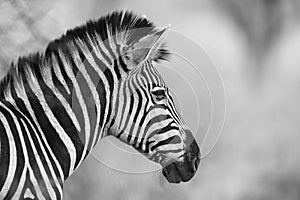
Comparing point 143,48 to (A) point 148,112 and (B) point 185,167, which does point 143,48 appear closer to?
(A) point 148,112

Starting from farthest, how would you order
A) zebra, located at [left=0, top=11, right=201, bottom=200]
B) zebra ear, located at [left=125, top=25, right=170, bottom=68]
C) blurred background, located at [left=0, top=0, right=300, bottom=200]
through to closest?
blurred background, located at [left=0, top=0, right=300, bottom=200] → zebra ear, located at [left=125, top=25, right=170, bottom=68] → zebra, located at [left=0, top=11, right=201, bottom=200]

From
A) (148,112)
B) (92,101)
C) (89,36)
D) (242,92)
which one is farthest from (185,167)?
(242,92)

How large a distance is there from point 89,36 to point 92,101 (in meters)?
0.30

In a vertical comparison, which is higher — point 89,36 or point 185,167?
point 89,36

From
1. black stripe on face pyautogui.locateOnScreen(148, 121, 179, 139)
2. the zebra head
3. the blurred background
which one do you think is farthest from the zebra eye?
the blurred background

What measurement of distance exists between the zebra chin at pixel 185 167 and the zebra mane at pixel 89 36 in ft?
1.55

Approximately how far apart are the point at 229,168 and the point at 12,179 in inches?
165

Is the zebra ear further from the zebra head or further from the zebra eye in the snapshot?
the zebra eye

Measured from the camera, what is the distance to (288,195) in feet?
21.7

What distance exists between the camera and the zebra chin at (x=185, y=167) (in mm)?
3094

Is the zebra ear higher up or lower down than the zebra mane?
lower down

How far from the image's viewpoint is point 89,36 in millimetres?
2979

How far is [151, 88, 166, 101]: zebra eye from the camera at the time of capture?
9.78ft

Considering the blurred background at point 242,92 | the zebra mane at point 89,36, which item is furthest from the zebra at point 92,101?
the blurred background at point 242,92
